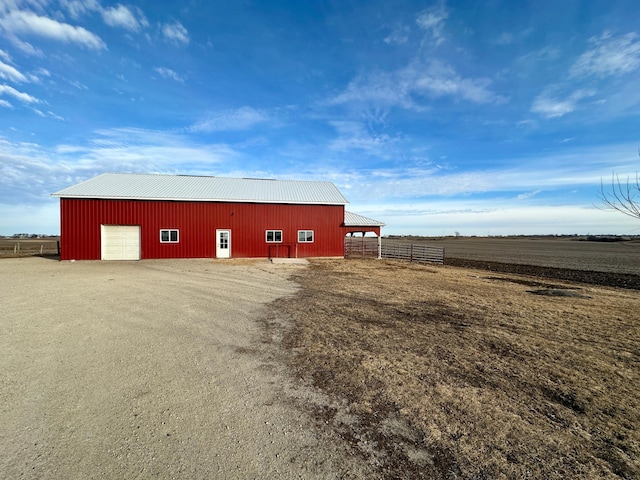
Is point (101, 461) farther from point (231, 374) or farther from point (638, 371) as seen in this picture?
point (638, 371)

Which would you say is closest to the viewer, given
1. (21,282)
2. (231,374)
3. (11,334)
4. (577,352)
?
(231,374)

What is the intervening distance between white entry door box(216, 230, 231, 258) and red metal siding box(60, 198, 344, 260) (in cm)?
29

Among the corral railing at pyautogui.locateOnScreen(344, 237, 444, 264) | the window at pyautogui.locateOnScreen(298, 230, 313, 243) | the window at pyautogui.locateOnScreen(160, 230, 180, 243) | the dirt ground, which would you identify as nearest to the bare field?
the corral railing at pyautogui.locateOnScreen(344, 237, 444, 264)

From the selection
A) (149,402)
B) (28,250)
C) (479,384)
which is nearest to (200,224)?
(149,402)

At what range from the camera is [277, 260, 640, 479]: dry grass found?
303 centimetres

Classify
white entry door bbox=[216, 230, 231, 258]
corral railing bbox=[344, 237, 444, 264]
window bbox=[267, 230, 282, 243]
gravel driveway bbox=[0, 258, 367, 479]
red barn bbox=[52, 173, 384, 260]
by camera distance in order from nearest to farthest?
gravel driveway bbox=[0, 258, 367, 479] < red barn bbox=[52, 173, 384, 260] < white entry door bbox=[216, 230, 231, 258] < window bbox=[267, 230, 282, 243] < corral railing bbox=[344, 237, 444, 264]

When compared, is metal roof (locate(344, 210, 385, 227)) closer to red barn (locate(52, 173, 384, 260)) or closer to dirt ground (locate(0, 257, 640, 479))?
red barn (locate(52, 173, 384, 260))

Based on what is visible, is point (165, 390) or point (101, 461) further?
point (165, 390)

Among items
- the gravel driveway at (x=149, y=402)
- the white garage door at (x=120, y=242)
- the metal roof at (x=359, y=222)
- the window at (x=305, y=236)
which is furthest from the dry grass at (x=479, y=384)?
the white garage door at (x=120, y=242)

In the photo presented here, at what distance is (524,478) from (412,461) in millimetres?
916

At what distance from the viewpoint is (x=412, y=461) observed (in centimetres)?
295

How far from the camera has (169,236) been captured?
22750 millimetres

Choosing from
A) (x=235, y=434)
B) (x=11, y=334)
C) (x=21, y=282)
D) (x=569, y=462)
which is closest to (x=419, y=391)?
(x=569, y=462)

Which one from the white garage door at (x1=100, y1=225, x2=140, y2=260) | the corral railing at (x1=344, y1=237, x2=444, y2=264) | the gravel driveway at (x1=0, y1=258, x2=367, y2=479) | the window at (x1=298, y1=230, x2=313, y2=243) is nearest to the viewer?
the gravel driveway at (x1=0, y1=258, x2=367, y2=479)
